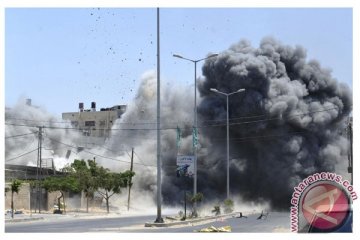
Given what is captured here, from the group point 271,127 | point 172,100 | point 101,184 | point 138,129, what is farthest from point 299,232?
point 138,129

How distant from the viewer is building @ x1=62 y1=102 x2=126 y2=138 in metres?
89.3

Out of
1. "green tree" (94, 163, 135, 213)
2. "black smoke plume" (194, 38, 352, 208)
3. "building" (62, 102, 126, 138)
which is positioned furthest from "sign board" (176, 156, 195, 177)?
"building" (62, 102, 126, 138)

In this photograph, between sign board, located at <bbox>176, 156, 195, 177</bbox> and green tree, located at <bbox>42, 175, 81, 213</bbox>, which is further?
green tree, located at <bbox>42, 175, 81, 213</bbox>

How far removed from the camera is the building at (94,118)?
3516 inches

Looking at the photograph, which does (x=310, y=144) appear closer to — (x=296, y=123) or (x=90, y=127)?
(x=296, y=123)

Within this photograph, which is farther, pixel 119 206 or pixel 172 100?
pixel 172 100

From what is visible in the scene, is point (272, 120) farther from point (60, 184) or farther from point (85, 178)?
point (60, 184)

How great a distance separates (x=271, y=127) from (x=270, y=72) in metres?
5.11

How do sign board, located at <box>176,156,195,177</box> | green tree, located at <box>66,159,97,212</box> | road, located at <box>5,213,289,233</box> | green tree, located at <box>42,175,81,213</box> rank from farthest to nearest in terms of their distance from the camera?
green tree, located at <box>66,159,97,212</box> < green tree, located at <box>42,175,81,213</box> < sign board, located at <box>176,156,195,177</box> < road, located at <box>5,213,289,233</box>

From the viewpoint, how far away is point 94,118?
93.8 meters

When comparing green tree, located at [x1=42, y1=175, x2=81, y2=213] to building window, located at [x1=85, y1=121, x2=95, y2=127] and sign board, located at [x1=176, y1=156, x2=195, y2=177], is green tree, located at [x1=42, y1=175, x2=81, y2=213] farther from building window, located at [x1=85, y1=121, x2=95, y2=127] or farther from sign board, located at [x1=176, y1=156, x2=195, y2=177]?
building window, located at [x1=85, y1=121, x2=95, y2=127]

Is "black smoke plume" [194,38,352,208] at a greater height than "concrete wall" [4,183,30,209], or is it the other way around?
"black smoke plume" [194,38,352,208]

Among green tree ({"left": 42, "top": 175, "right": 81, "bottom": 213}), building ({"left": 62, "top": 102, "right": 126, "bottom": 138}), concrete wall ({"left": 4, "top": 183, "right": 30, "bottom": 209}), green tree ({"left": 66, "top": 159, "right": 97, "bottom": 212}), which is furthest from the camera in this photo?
building ({"left": 62, "top": 102, "right": 126, "bottom": 138})

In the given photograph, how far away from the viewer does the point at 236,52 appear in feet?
195
